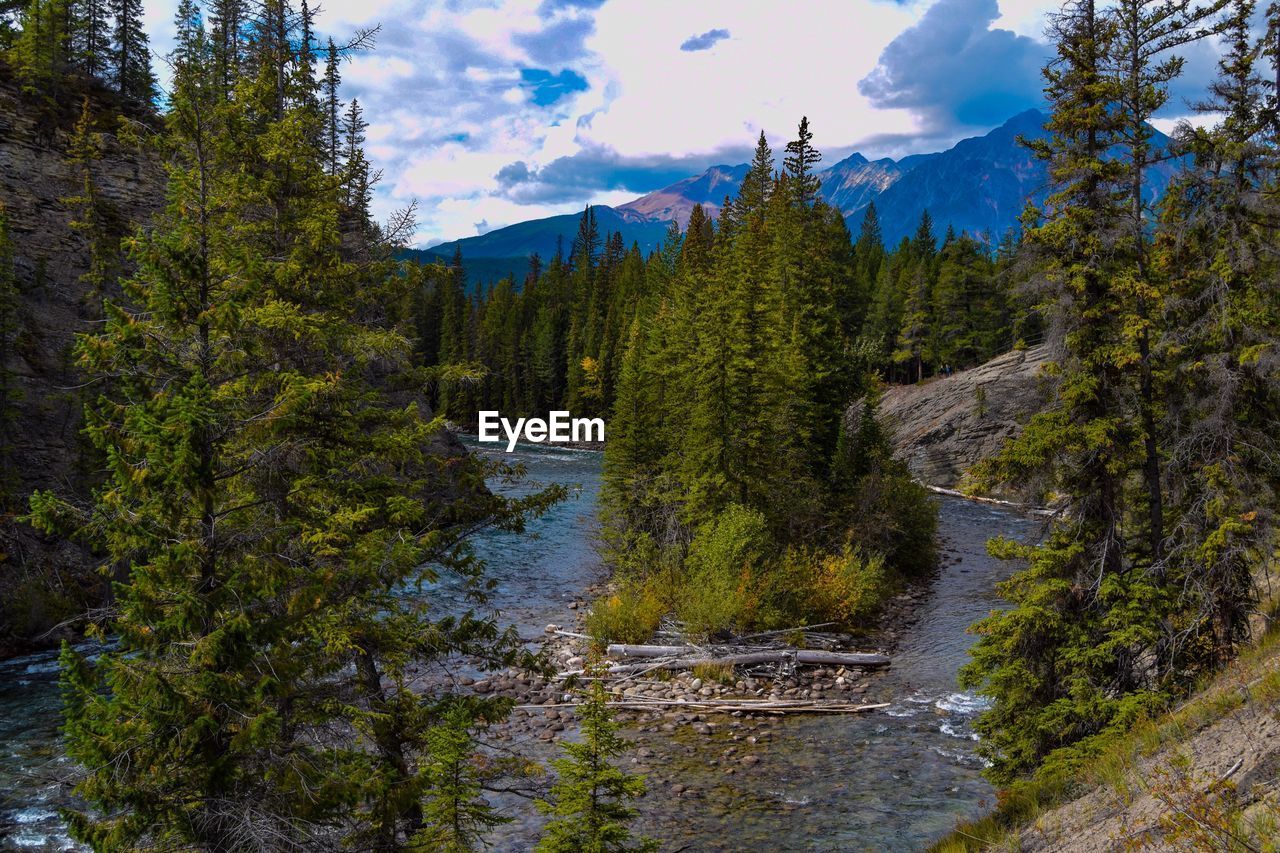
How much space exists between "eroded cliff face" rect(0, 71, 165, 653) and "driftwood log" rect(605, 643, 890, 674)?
13200 mm

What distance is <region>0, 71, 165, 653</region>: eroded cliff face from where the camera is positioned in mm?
21531

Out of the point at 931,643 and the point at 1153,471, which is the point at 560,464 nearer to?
the point at 931,643

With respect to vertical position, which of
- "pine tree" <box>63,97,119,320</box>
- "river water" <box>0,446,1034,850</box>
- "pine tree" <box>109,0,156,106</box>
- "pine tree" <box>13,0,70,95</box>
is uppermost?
"pine tree" <box>109,0,156,106</box>

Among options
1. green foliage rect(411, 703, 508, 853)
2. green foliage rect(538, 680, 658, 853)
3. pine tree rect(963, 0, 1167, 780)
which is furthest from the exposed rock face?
green foliage rect(411, 703, 508, 853)

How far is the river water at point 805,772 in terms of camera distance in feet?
40.3

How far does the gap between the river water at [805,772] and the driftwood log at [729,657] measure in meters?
0.95

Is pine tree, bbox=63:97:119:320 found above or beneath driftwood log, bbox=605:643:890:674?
above

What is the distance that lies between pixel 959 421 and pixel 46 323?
2043 inches

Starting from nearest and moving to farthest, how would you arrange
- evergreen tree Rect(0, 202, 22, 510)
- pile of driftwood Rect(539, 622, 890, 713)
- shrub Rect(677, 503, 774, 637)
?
pile of driftwood Rect(539, 622, 890, 713), shrub Rect(677, 503, 774, 637), evergreen tree Rect(0, 202, 22, 510)

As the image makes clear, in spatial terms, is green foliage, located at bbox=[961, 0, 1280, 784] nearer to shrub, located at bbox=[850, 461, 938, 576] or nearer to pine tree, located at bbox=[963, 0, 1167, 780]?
pine tree, located at bbox=[963, 0, 1167, 780]

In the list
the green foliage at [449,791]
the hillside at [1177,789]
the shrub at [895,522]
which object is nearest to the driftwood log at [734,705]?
the hillside at [1177,789]

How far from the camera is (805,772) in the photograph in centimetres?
1454

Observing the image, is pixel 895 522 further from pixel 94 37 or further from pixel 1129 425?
pixel 94 37

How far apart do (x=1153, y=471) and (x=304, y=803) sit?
1333cm
